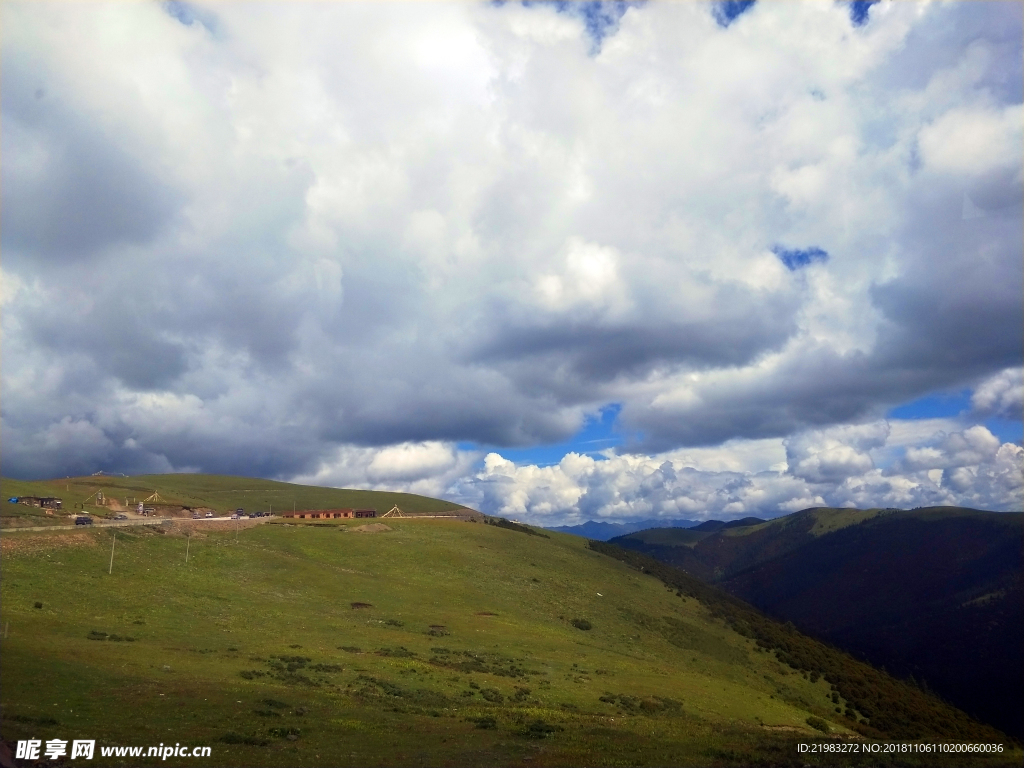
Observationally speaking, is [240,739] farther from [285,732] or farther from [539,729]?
[539,729]

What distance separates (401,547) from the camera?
95.6m

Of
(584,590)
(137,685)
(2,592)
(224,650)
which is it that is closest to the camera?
(137,685)

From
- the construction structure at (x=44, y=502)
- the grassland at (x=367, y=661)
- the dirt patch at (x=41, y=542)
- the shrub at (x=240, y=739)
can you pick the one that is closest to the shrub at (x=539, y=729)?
the grassland at (x=367, y=661)

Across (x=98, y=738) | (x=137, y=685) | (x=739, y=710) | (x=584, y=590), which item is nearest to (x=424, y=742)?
(x=98, y=738)

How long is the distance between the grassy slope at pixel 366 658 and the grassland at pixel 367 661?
22 cm

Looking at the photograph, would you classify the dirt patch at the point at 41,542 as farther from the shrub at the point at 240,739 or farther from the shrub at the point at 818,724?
the shrub at the point at 818,724

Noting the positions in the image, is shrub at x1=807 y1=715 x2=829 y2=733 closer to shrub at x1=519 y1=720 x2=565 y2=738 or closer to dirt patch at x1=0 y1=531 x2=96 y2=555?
shrub at x1=519 y1=720 x2=565 y2=738

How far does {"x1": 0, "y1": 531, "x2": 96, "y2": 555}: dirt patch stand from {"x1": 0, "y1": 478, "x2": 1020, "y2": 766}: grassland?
27 centimetres

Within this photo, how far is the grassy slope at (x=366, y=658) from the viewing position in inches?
1086

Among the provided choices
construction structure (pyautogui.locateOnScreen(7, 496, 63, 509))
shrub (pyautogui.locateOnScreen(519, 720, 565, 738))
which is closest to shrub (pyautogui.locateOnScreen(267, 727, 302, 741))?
→ shrub (pyautogui.locateOnScreen(519, 720, 565, 738))

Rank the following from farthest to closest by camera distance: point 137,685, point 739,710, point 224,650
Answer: point 739,710 → point 224,650 → point 137,685

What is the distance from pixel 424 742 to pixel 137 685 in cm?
1479

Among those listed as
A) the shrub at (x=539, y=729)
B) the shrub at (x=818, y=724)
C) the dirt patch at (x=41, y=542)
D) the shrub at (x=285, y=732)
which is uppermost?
the dirt patch at (x=41, y=542)

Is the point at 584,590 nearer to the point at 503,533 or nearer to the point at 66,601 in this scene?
the point at 503,533
